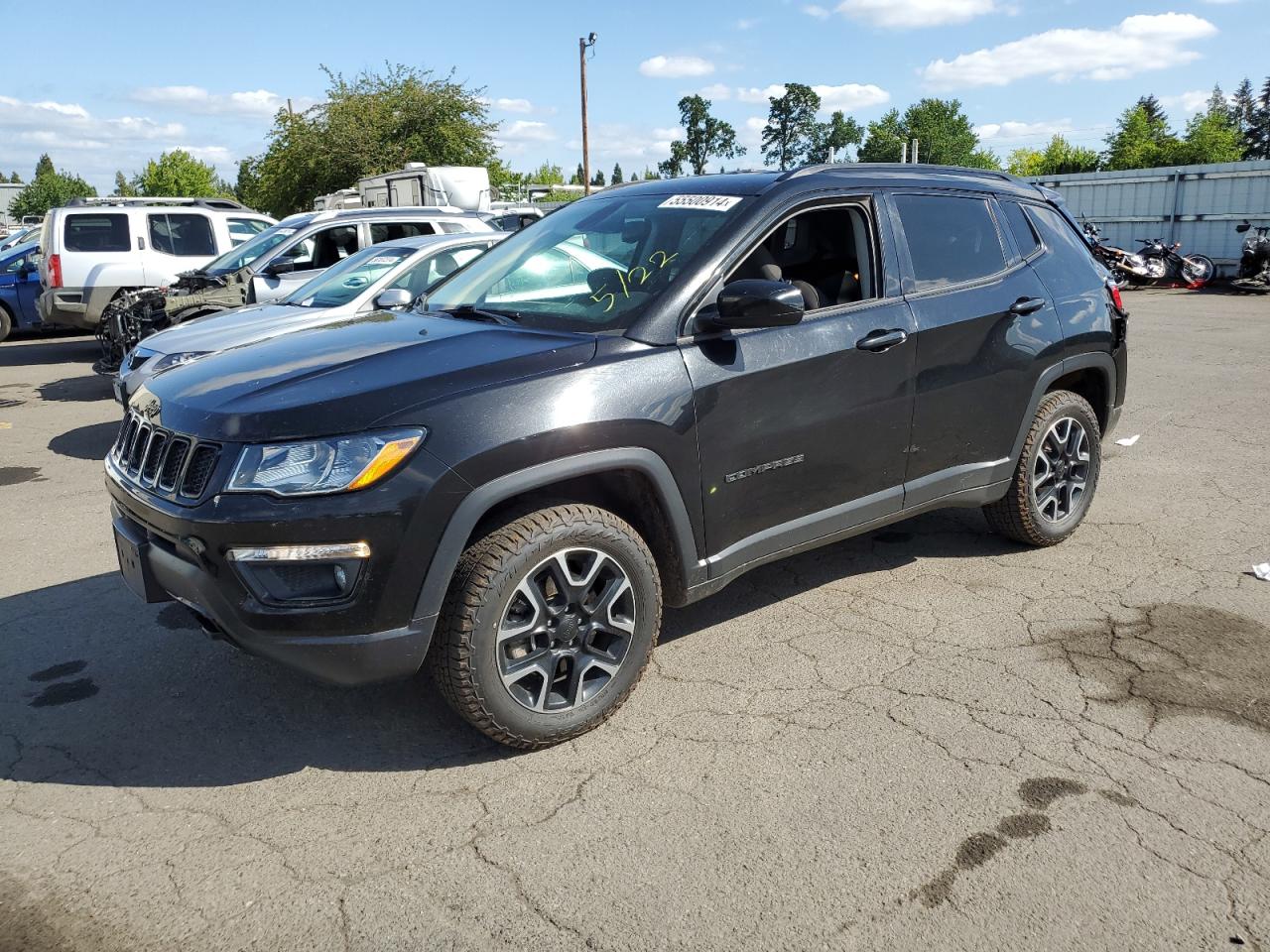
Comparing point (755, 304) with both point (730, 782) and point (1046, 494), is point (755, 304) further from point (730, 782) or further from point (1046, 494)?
point (1046, 494)

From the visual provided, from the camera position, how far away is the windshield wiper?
12.6 ft

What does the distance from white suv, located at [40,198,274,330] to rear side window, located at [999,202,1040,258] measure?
11571mm

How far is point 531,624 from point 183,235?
1266 cm

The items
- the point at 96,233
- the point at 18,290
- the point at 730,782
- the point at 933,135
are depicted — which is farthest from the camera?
the point at 933,135

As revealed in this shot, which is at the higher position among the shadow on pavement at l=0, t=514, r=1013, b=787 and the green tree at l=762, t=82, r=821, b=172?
the green tree at l=762, t=82, r=821, b=172

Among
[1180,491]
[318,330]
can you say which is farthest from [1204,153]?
[318,330]

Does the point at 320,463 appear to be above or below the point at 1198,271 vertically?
below

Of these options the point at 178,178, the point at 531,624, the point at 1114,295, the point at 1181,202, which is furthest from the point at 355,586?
the point at 178,178

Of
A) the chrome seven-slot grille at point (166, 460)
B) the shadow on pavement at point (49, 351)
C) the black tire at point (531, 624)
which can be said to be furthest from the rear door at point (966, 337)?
the shadow on pavement at point (49, 351)

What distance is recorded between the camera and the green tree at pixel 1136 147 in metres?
61.5

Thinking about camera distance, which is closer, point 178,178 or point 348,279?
point 348,279

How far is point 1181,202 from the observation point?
22.3 meters

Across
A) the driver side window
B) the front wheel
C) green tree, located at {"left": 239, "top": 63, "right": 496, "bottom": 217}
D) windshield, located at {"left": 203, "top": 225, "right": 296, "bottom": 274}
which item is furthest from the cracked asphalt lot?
green tree, located at {"left": 239, "top": 63, "right": 496, "bottom": 217}

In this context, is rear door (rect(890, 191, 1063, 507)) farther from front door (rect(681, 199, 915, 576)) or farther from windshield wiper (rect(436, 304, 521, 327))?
windshield wiper (rect(436, 304, 521, 327))
